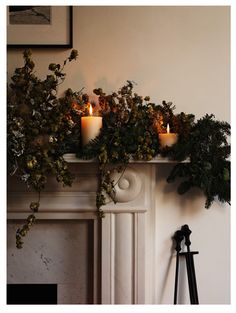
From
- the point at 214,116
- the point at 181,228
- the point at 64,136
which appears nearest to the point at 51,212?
the point at 64,136

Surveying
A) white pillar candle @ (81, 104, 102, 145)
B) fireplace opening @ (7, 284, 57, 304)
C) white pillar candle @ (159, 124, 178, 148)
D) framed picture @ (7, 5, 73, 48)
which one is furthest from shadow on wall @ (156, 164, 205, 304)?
framed picture @ (7, 5, 73, 48)

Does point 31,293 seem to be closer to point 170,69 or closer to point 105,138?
point 105,138

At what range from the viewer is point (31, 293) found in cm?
179

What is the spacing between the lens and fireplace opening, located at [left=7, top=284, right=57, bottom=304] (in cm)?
178

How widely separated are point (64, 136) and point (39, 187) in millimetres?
204

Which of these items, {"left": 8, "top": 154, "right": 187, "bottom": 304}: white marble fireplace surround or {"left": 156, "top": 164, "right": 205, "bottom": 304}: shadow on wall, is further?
{"left": 156, "top": 164, "right": 205, "bottom": 304}: shadow on wall

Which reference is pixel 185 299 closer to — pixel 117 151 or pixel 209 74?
pixel 117 151

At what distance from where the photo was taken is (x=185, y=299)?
1795 millimetres

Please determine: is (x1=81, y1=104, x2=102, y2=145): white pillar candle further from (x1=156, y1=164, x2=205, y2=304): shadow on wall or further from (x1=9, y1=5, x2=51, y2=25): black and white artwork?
(x1=9, y1=5, x2=51, y2=25): black and white artwork

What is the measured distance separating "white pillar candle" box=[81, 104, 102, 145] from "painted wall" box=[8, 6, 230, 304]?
0.24 m

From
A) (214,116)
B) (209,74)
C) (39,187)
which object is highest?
(209,74)

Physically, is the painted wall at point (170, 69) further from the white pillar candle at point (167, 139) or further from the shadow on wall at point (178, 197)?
the white pillar candle at point (167, 139)
